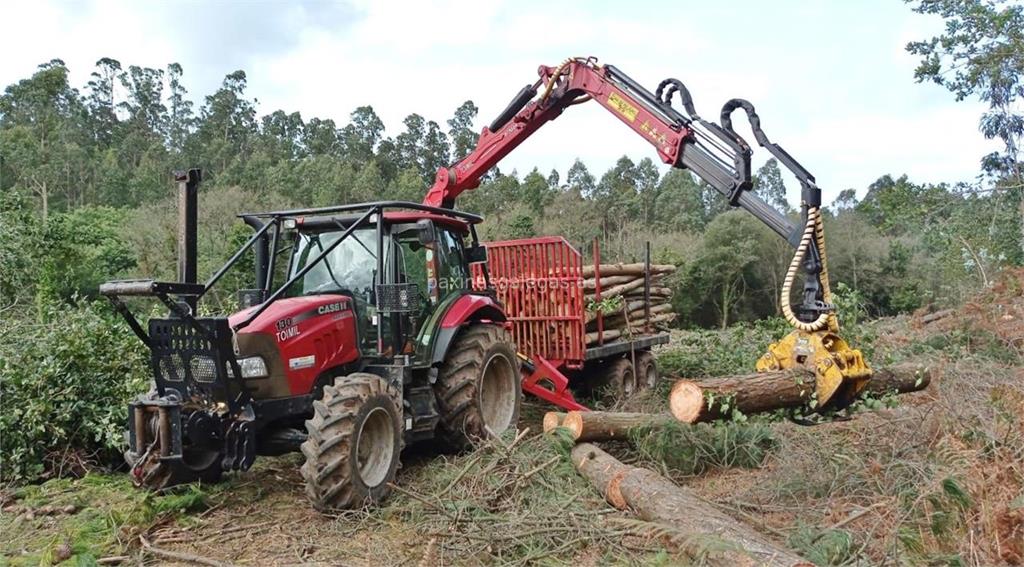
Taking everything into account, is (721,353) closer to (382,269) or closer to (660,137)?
(660,137)

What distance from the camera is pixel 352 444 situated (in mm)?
4691

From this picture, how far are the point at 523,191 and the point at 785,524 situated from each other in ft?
97.0

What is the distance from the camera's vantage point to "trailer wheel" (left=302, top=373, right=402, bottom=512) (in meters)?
4.59

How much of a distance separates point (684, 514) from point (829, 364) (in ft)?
4.96

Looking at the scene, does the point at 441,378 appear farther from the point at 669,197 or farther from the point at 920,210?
the point at 669,197

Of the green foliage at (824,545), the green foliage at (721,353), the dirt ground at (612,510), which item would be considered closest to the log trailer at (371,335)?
the dirt ground at (612,510)

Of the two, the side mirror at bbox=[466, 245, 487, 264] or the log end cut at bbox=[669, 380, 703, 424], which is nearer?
the log end cut at bbox=[669, 380, 703, 424]

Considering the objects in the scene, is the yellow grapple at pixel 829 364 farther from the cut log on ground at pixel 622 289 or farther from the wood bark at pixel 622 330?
the cut log on ground at pixel 622 289

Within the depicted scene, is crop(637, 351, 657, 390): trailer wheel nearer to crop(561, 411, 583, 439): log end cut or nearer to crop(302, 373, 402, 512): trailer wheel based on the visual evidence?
crop(561, 411, 583, 439): log end cut

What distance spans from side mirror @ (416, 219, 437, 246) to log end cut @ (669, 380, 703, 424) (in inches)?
92.9

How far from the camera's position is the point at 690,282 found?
27969 millimetres

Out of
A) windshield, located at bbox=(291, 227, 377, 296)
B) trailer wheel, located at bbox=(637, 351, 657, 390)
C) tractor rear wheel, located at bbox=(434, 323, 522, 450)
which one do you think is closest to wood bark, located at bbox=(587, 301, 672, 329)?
trailer wheel, located at bbox=(637, 351, 657, 390)

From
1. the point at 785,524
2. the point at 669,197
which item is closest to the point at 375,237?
the point at 785,524

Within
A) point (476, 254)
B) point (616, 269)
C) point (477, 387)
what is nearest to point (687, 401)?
point (477, 387)
